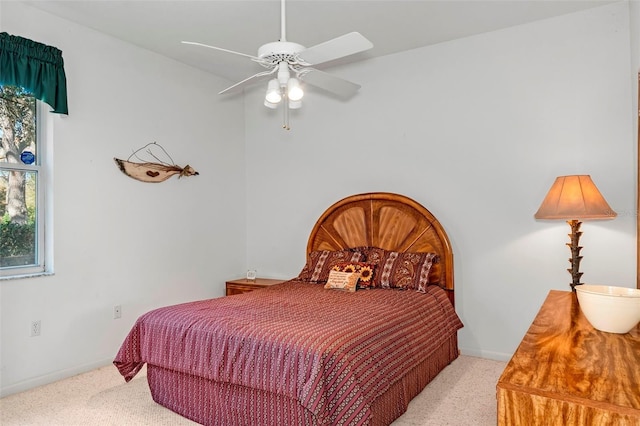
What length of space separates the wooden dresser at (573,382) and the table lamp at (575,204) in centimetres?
135

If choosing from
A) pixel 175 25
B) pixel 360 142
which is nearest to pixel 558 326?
pixel 360 142

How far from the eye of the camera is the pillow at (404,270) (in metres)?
3.58

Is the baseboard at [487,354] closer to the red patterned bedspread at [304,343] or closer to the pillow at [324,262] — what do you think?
the red patterned bedspread at [304,343]

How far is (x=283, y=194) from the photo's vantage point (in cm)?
491

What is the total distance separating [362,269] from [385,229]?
0.57 m

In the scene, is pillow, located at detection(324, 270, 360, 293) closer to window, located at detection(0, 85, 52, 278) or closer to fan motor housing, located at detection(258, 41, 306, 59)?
fan motor housing, located at detection(258, 41, 306, 59)

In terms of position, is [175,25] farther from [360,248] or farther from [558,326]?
[558,326]

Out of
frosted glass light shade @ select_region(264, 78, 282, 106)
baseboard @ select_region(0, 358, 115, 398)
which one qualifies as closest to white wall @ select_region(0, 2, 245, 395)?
baseboard @ select_region(0, 358, 115, 398)

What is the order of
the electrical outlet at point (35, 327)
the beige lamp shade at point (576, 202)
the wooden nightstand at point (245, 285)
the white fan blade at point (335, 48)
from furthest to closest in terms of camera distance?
the wooden nightstand at point (245, 285) < the electrical outlet at point (35, 327) < the beige lamp shade at point (576, 202) < the white fan blade at point (335, 48)

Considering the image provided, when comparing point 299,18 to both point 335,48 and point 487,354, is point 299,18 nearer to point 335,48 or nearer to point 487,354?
point 335,48

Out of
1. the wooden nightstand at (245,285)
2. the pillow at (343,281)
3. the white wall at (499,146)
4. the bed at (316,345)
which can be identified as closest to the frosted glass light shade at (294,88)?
the bed at (316,345)

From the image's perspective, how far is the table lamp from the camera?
279 centimetres

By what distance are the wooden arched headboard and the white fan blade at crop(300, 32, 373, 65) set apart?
1918 millimetres

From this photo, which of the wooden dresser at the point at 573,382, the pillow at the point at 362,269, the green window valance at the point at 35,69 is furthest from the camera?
the pillow at the point at 362,269
